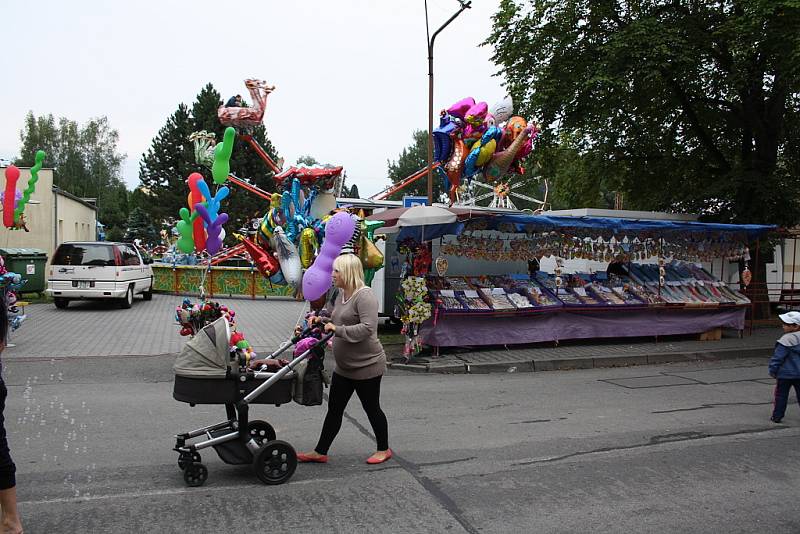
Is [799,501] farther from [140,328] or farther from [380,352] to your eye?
[140,328]

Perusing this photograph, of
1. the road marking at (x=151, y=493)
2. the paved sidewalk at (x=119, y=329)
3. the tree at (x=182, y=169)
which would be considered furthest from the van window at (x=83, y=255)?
the tree at (x=182, y=169)

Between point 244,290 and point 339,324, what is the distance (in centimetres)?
1836

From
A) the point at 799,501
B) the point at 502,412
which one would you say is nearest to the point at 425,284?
the point at 502,412

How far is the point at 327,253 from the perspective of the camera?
927 cm

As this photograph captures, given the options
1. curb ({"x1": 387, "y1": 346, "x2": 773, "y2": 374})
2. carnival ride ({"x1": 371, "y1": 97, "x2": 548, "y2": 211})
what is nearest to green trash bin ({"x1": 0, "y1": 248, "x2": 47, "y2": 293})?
carnival ride ({"x1": 371, "y1": 97, "x2": 548, "y2": 211})

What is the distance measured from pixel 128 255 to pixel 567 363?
523 inches

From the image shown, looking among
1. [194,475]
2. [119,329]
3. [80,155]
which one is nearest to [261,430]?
[194,475]

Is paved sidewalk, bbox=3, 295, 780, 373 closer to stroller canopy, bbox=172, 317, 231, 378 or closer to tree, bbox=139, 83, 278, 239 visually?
stroller canopy, bbox=172, 317, 231, 378

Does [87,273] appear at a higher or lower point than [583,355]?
higher

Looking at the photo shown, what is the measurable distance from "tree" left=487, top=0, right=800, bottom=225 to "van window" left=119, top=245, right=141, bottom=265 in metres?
11.7

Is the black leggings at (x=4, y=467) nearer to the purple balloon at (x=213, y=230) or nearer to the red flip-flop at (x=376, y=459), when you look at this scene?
the red flip-flop at (x=376, y=459)

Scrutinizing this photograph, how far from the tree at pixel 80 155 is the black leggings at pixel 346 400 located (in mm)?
58145

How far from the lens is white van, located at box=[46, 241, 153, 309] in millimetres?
17234

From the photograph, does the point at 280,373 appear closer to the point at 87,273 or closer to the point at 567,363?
the point at 567,363
